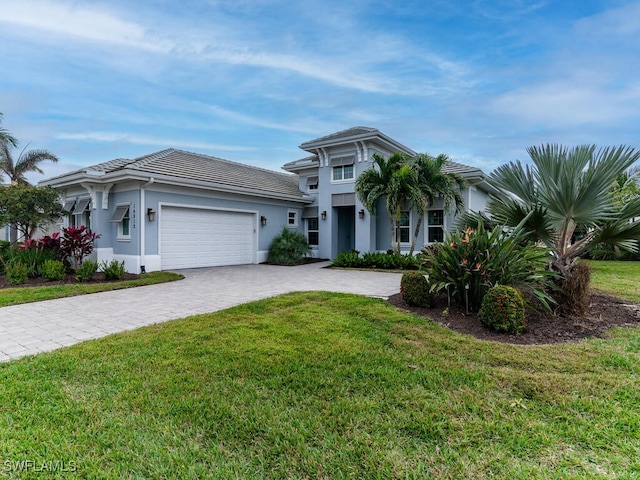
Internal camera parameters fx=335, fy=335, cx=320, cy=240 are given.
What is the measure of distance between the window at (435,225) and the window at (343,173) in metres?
4.09

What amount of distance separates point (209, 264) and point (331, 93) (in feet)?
30.1

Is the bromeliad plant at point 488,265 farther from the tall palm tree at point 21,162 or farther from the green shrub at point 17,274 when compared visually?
the tall palm tree at point 21,162

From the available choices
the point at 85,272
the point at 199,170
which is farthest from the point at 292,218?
the point at 85,272

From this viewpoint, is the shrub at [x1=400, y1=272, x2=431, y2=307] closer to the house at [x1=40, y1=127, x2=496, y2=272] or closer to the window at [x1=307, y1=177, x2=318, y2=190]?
the house at [x1=40, y1=127, x2=496, y2=272]

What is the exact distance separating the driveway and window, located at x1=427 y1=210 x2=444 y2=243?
4742 millimetres

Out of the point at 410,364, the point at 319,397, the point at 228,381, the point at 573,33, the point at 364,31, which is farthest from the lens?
the point at 364,31

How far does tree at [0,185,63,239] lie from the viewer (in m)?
10.2

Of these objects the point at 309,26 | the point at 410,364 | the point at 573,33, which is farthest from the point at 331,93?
the point at 410,364

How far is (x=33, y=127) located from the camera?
57.1 ft

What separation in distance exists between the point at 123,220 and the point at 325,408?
11913 mm

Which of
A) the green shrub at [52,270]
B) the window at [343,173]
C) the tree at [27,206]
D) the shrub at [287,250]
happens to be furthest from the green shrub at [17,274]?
the window at [343,173]

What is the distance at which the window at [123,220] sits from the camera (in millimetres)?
11781

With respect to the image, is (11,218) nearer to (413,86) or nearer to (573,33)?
(413,86)
